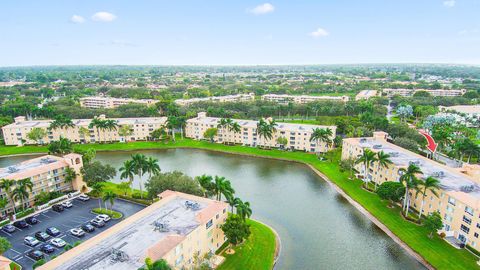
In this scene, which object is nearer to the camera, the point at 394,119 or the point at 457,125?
the point at 457,125

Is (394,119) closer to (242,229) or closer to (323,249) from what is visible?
(323,249)

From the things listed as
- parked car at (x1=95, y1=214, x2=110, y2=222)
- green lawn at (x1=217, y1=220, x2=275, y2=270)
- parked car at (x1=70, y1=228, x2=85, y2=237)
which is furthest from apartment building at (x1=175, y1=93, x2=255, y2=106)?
green lawn at (x1=217, y1=220, x2=275, y2=270)

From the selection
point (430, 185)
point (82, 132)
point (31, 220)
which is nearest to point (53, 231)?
point (31, 220)

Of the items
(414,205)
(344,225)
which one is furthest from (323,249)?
(414,205)

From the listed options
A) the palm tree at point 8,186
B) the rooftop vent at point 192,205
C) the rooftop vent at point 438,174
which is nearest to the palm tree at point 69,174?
the palm tree at point 8,186

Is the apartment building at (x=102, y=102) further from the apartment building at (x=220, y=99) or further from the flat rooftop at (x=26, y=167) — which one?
the flat rooftop at (x=26, y=167)

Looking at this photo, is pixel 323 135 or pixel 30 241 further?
pixel 323 135

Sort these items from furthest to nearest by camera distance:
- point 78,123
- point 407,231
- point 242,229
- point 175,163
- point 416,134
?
point 78,123 < point 416,134 < point 175,163 < point 407,231 < point 242,229

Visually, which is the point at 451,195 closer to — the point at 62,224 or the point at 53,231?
the point at 53,231
